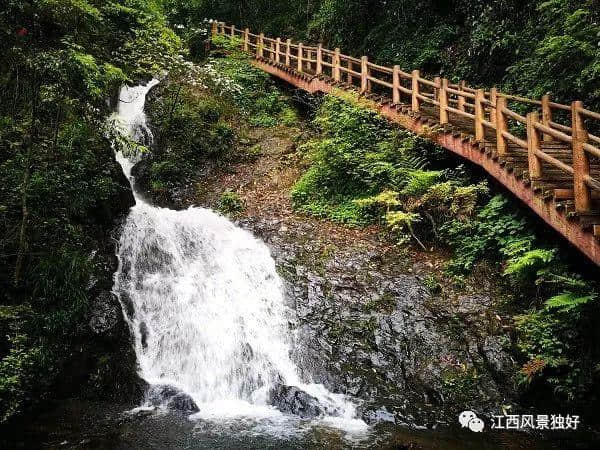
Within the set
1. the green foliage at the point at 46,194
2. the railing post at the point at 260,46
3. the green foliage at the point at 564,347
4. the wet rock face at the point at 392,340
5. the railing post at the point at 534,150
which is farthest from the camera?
the railing post at the point at 260,46

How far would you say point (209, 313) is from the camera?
8875 mm

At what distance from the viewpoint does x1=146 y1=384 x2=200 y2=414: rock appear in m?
7.04

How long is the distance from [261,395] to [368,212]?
5301 mm

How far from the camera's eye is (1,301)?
25.0 ft

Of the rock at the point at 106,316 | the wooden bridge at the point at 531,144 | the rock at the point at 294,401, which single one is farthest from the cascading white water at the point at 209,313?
the wooden bridge at the point at 531,144

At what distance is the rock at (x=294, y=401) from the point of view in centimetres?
684

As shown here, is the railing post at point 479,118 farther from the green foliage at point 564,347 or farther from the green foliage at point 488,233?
the green foliage at point 564,347

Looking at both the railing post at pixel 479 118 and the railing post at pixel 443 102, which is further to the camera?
the railing post at pixel 443 102

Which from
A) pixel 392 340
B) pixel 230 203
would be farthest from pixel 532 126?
pixel 230 203

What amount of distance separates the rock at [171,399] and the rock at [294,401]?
48.1 inches

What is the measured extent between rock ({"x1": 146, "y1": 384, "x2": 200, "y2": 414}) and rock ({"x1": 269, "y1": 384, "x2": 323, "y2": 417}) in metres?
1.22

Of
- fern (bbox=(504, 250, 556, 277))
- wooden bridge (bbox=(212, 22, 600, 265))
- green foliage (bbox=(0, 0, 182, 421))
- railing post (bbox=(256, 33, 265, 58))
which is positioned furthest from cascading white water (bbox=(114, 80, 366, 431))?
railing post (bbox=(256, 33, 265, 58))

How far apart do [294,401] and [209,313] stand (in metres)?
2.69

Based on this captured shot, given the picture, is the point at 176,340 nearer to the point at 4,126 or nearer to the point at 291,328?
the point at 291,328
